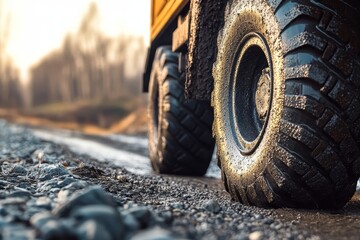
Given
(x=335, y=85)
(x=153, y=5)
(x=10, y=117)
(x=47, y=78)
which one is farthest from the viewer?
Answer: (x=47, y=78)

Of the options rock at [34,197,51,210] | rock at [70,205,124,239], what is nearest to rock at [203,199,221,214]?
rock at [34,197,51,210]

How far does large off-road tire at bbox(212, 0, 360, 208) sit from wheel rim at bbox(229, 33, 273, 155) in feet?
0.48

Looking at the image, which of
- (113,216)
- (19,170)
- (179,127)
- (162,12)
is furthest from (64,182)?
(162,12)

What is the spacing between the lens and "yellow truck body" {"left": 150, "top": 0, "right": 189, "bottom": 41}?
13.3 feet

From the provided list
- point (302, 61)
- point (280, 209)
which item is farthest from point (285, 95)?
point (280, 209)

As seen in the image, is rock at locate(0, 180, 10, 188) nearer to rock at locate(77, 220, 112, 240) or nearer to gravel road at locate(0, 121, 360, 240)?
gravel road at locate(0, 121, 360, 240)

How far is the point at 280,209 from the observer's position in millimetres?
2531

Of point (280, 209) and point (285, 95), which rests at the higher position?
point (285, 95)

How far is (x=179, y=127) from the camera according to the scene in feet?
A: 15.2

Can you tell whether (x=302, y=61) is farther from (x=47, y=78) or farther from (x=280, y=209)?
(x=47, y=78)

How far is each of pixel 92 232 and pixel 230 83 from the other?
6.45ft

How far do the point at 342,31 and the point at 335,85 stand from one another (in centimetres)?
28

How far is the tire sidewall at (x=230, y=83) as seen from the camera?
2.49 metres

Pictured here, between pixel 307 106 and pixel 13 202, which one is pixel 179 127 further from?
pixel 13 202
